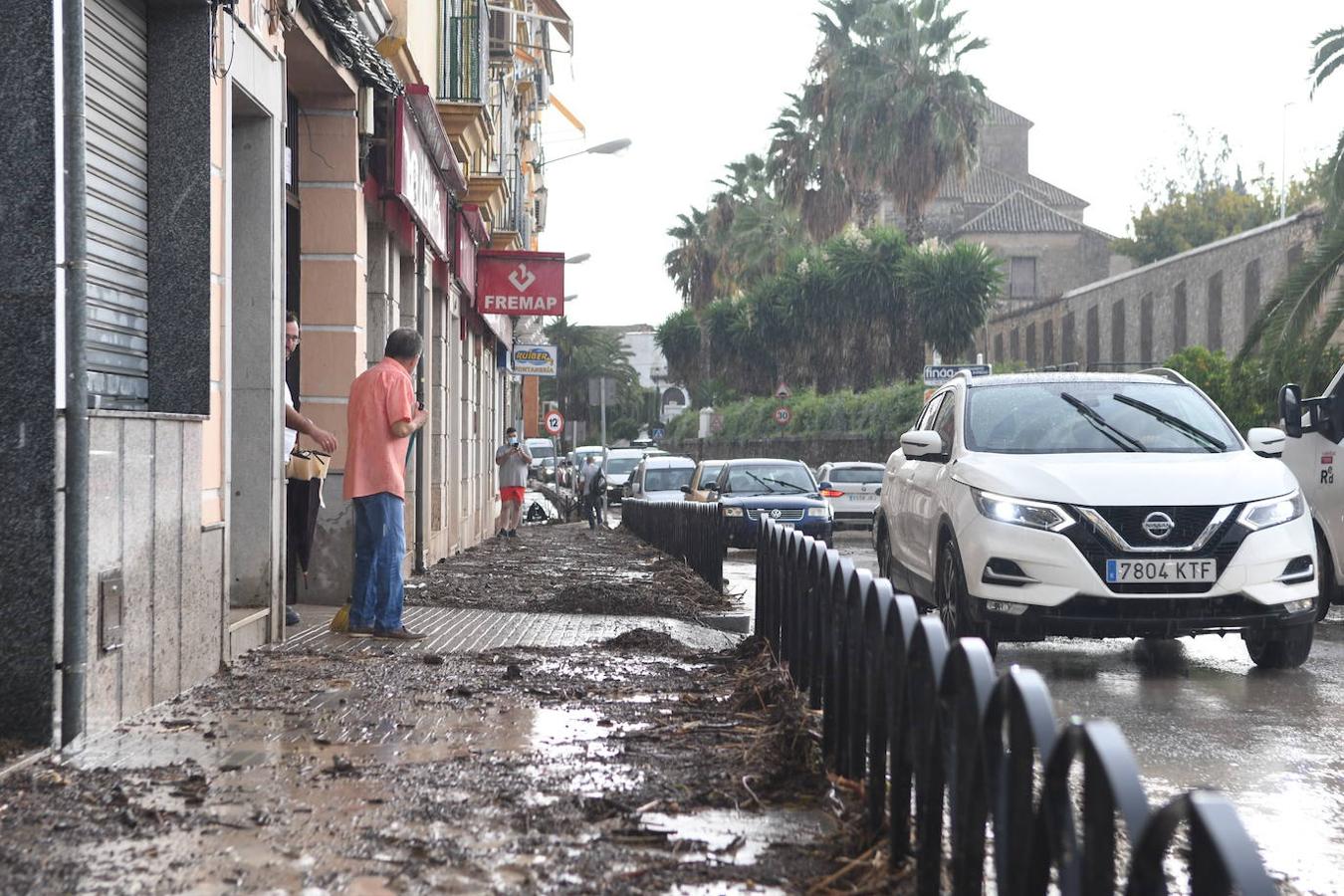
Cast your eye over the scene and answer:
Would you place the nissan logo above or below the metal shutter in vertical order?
below

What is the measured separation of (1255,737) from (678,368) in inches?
2863

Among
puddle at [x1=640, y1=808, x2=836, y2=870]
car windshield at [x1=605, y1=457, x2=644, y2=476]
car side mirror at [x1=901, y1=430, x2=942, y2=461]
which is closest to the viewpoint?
puddle at [x1=640, y1=808, x2=836, y2=870]

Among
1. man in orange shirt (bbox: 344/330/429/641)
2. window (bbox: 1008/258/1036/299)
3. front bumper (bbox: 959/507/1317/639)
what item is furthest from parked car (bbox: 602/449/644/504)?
A: front bumper (bbox: 959/507/1317/639)

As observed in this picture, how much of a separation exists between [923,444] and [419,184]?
608 centimetres

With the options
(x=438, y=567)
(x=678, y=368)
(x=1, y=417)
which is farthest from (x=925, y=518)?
(x=678, y=368)

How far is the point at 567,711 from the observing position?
665 cm

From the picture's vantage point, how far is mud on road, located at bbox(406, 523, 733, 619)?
12109 millimetres

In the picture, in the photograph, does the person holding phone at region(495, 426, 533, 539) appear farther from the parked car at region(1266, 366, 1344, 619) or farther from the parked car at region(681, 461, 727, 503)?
the parked car at region(1266, 366, 1344, 619)

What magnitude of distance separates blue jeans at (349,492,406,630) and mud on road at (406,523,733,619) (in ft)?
8.23

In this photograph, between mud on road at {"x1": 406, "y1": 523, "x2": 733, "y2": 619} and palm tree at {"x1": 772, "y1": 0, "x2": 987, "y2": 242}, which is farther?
palm tree at {"x1": 772, "y1": 0, "x2": 987, "y2": 242}

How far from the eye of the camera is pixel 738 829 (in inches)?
181

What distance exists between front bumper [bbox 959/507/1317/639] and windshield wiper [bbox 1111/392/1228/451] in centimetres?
114

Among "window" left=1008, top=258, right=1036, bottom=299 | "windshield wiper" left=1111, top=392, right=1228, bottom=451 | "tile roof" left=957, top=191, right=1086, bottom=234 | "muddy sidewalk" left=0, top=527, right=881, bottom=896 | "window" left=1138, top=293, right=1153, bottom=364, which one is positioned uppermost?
"tile roof" left=957, top=191, right=1086, bottom=234

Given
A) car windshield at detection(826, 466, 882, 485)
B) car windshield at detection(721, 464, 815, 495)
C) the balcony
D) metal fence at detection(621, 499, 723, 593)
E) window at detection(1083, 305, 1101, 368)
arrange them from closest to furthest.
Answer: metal fence at detection(621, 499, 723, 593)
the balcony
car windshield at detection(721, 464, 815, 495)
car windshield at detection(826, 466, 882, 485)
window at detection(1083, 305, 1101, 368)
